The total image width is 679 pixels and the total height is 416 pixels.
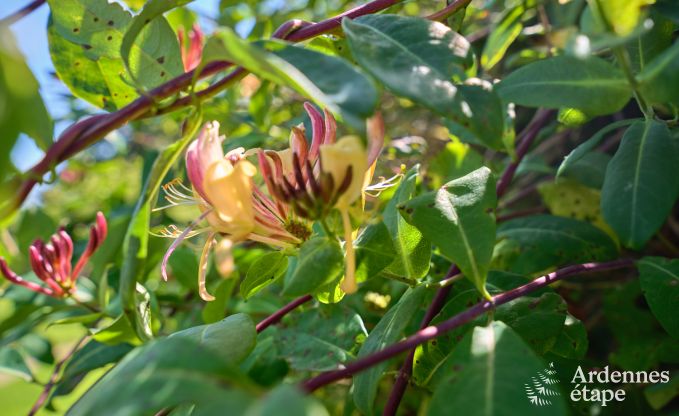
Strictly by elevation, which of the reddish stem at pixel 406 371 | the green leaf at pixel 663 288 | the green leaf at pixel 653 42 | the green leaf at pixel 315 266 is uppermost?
the green leaf at pixel 653 42

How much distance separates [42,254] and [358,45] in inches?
29.5

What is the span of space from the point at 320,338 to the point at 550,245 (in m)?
0.41

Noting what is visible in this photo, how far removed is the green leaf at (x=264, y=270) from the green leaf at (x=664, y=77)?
39 cm

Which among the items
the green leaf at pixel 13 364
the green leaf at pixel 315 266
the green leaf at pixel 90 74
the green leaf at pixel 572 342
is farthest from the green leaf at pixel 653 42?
the green leaf at pixel 13 364

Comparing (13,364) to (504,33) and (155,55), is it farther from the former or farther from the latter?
(504,33)

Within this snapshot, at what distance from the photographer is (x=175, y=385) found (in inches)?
14.6

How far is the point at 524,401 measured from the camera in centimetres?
41

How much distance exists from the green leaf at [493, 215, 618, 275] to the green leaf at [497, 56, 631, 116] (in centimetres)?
45

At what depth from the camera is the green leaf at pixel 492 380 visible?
0.41 metres

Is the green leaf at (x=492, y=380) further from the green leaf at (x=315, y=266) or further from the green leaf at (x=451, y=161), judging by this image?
the green leaf at (x=451, y=161)

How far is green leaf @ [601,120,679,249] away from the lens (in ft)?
1.75

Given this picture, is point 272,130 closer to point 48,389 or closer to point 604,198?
point 48,389

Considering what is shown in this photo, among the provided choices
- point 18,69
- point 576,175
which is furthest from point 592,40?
point 576,175

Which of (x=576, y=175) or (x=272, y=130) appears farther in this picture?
(x=272, y=130)
